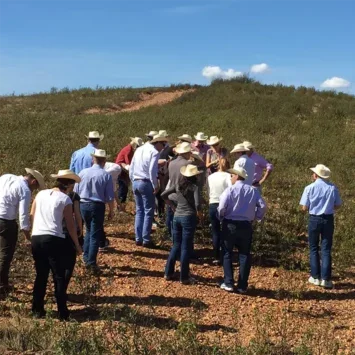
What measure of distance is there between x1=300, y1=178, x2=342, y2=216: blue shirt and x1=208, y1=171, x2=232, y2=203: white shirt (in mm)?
1149

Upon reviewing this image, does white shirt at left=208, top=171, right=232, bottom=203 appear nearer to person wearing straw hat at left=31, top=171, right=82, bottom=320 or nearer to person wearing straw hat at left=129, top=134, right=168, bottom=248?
person wearing straw hat at left=129, top=134, right=168, bottom=248

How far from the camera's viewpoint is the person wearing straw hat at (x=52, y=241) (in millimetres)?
4941

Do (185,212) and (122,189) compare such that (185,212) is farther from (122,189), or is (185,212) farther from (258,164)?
(122,189)

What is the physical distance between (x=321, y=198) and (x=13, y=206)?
13.5ft

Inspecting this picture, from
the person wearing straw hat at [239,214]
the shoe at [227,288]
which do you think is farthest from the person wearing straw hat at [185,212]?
the shoe at [227,288]

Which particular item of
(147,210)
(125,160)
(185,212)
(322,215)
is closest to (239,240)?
(185,212)

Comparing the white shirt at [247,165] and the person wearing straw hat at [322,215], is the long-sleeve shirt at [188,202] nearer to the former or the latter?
the white shirt at [247,165]

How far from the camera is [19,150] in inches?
601

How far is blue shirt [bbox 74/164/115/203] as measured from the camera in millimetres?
6504

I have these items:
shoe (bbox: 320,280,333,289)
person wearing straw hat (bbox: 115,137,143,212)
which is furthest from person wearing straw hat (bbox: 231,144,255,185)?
person wearing straw hat (bbox: 115,137,143,212)

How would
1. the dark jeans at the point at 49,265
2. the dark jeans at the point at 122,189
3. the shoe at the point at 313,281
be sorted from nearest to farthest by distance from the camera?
1. the dark jeans at the point at 49,265
2. the shoe at the point at 313,281
3. the dark jeans at the point at 122,189

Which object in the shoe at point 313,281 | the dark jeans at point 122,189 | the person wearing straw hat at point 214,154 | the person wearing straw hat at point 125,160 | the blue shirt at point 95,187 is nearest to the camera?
the blue shirt at point 95,187

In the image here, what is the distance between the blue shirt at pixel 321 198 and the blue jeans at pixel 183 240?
5.67ft

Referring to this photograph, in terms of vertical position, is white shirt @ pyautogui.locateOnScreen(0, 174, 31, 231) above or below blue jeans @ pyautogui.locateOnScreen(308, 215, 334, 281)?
above
